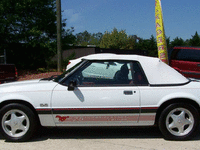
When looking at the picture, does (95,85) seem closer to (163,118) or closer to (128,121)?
(128,121)

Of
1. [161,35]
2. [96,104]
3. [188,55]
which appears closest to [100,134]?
[96,104]

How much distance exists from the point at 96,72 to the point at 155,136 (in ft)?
5.39

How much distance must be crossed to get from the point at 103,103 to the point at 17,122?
151cm

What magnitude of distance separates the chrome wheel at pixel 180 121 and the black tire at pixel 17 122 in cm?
234

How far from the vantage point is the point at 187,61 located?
8.99 m

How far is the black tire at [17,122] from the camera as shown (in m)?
3.79

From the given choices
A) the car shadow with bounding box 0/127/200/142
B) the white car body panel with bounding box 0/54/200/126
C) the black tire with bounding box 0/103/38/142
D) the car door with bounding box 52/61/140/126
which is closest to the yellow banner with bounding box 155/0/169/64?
the car shadow with bounding box 0/127/200/142

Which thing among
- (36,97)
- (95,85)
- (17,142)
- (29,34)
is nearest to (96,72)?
(95,85)

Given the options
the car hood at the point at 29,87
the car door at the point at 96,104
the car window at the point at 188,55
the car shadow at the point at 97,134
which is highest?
the car window at the point at 188,55

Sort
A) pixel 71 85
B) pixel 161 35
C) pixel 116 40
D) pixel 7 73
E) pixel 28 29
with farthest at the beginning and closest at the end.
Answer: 1. pixel 116 40
2. pixel 28 29
3. pixel 161 35
4. pixel 7 73
5. pixel 71 85

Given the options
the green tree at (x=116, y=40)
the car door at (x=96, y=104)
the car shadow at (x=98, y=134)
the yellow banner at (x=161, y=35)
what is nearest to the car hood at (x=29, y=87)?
the car door at (x=96, y=104)

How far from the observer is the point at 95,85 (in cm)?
387

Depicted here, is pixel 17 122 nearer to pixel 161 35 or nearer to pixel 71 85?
pixel 71 85

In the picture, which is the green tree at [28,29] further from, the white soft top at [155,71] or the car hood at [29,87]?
the white soft top at [155,71]
